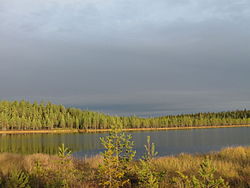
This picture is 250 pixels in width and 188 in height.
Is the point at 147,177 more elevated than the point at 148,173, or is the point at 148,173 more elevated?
the point at 148,173

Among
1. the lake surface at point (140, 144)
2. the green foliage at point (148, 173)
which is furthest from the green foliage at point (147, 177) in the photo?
the lake surface at point (140, 144)

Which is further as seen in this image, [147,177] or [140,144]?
[140,144]

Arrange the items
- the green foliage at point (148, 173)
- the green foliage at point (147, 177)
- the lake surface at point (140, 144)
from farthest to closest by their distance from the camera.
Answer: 1. the lake surface at point (140, 144)
2. the green foliage at point (148, 173)
3. the green foliage at point (147, 177)

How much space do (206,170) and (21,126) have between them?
600 ft

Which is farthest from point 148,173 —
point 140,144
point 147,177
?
point 140,144

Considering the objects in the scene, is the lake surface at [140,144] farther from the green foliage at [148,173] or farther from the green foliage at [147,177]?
the green foliage at [147,177]

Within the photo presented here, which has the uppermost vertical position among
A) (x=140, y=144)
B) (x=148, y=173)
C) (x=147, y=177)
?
(x=148, y=173)

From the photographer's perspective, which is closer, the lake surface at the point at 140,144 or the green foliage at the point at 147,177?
the green foliage at the point at 147,177

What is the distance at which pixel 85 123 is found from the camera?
194 metres

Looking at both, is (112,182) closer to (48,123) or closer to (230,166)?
(230,166)

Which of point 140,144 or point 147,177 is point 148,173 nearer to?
point 147,177

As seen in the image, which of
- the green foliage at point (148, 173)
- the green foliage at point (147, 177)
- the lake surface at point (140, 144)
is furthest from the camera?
the lake surface at point (140, 144)

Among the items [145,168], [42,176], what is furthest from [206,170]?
[42,176]

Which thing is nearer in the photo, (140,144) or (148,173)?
(148,173)
